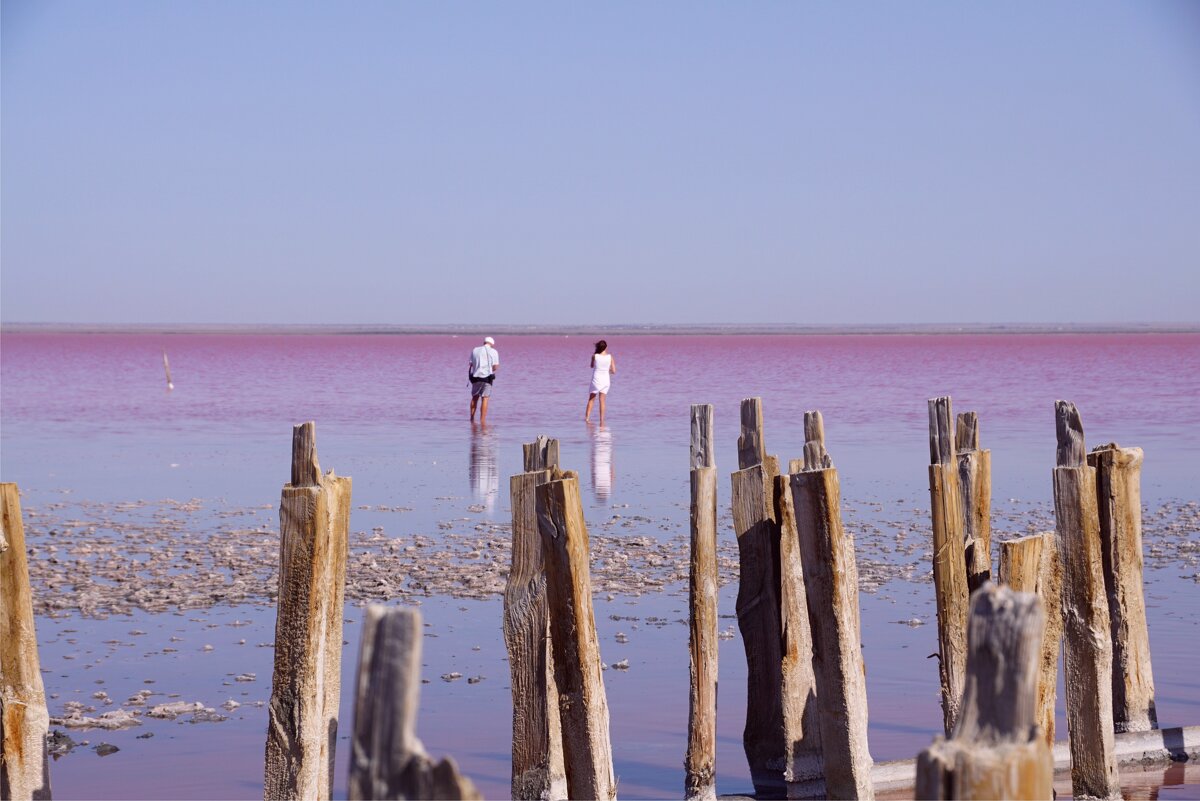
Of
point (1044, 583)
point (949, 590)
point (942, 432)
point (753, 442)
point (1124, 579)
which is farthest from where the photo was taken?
point (1124, 579)

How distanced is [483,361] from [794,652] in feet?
71.1

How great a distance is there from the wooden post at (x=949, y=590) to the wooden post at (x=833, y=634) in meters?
0.44

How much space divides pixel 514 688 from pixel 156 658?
4.23 metres

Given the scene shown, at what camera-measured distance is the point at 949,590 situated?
5.75m

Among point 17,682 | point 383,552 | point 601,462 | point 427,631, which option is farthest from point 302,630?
point 601,462

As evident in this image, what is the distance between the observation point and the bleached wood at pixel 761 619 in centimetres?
616

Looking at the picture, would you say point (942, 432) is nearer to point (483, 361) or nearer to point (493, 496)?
point (493, 496)

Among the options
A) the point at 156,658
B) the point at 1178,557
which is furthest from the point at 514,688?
the point at 1178,557

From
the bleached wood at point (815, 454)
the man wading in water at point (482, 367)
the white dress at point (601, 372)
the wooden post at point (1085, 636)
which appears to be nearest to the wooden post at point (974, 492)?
the wooden post at point (1085, 636)

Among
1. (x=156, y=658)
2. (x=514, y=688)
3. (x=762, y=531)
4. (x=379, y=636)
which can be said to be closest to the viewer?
(x=379, y=636)

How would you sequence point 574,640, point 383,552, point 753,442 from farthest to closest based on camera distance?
1. point 383,552
2. point 753,442
3. point 574,640

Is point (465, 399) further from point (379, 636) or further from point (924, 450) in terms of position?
point (379, 636)

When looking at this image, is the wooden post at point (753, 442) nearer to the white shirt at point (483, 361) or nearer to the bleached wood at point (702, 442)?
the bleached wood at point (702, 442)

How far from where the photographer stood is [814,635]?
5.48 meters
